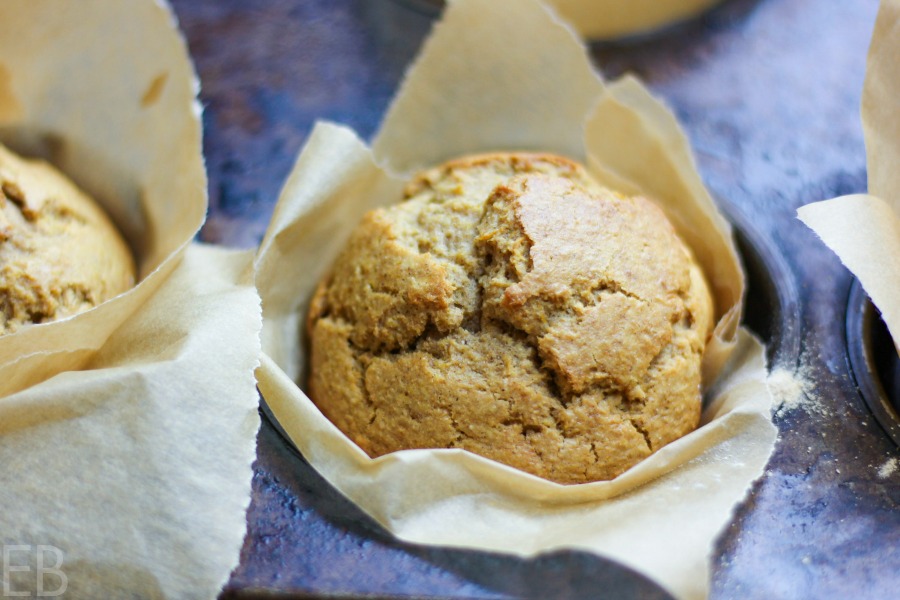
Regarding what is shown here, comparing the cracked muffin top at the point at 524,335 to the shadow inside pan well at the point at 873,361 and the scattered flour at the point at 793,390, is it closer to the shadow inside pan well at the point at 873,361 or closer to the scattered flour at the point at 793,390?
the scattered flour at the point at 793,390

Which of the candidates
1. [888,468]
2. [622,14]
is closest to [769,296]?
[888,468]

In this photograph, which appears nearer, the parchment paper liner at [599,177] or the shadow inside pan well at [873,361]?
the parchment paper liner at [599,177]

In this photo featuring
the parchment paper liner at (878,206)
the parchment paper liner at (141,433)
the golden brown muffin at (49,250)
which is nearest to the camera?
the parchment paper liner at (141,433)

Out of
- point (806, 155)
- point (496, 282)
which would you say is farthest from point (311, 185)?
point (806, 155)

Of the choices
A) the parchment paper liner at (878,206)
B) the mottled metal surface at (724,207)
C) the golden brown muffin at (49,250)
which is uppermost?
the parchment paper liner at (878,206)

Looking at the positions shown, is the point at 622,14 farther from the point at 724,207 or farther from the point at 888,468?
the point at 888,468

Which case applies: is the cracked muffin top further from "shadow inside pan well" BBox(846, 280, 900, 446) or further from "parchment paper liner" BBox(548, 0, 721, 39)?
"parchment paper liner" BBox(548, 0, 721, 39)

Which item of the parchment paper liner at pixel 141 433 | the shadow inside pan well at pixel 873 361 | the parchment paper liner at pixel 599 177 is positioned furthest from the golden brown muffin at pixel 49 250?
the shadow inside pan well at pixel 873 361

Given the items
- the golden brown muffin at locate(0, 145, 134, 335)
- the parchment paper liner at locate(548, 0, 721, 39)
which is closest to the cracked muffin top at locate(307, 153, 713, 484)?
the golden brown muffin at locate(0, 145, 134, 335)
